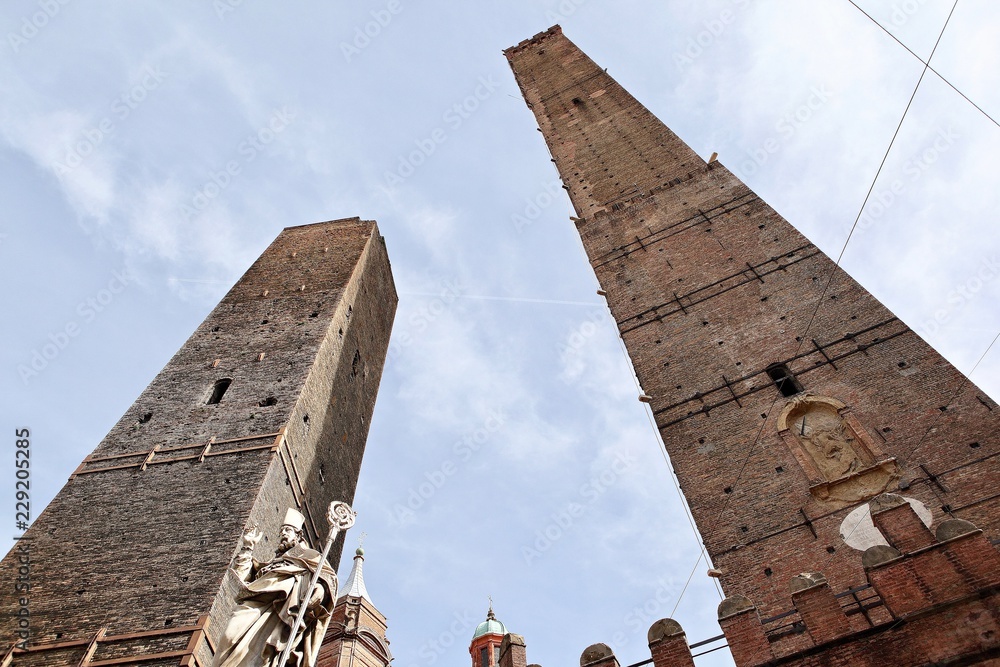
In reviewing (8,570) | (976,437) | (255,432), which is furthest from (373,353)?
(976,437)

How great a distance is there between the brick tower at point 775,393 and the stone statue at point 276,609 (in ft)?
10.5

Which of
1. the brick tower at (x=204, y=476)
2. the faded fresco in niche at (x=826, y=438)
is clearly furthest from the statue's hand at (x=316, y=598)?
the faded fresco in niche at (x=826, y=438)

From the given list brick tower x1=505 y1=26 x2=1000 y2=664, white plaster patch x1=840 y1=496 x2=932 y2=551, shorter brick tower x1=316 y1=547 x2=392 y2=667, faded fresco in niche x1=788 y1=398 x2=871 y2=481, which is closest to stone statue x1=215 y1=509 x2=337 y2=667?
brick tower x1=505 y1=26 x2=1000 y2=664

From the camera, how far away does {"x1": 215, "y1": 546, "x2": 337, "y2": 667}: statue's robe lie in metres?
6.46

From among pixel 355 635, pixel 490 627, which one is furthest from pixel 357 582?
pixel 490 627

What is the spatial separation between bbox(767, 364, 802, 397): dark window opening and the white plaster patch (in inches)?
81.7

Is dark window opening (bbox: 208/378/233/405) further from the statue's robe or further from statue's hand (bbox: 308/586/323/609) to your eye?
statue's hand (bbox: 308/586/323/609)

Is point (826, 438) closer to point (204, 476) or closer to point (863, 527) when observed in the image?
point (863, 527)

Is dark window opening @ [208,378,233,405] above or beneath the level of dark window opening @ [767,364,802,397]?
above

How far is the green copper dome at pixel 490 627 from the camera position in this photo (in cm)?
2753

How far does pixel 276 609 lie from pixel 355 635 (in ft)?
44.6

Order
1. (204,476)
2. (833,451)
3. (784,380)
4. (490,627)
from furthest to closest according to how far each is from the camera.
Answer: (490,627), (204,476), (784,380), (833,451)

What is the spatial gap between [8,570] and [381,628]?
12730mm

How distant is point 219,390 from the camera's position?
1267 centimetres
